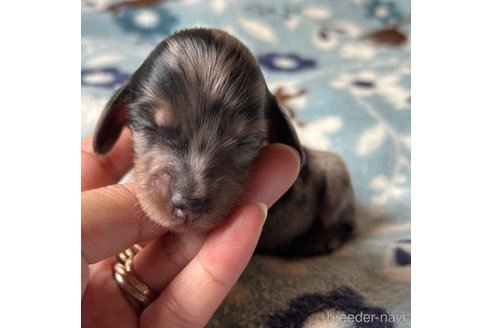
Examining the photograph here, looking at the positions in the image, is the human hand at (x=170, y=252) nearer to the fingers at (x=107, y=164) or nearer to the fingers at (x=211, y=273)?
the fingers at (x=211, y=273)

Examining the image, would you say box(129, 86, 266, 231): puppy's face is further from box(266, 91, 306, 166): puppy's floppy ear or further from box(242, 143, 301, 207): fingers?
box(266, 91, 306, 166): puppy's floppy ear

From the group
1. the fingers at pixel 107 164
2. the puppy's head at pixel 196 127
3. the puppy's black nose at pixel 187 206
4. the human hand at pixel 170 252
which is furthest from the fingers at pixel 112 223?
the fingers at pixel 107 164

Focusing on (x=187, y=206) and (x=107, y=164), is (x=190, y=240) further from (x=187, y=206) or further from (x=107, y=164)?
(x=107, y=164)

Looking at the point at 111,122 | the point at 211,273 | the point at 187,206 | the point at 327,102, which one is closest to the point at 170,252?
the point at 211,273

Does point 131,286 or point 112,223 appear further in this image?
point 131,286

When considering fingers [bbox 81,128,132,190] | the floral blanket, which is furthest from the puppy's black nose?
fingers [bbox 81,128,132,190]
